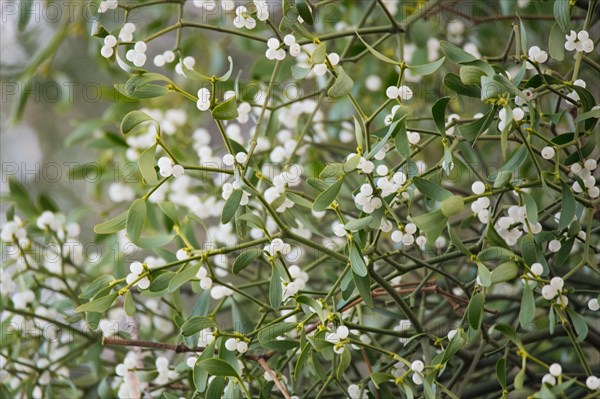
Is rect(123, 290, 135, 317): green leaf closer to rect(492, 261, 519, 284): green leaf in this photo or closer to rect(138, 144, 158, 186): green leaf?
rect(138, 144, 158, 186): green leaf

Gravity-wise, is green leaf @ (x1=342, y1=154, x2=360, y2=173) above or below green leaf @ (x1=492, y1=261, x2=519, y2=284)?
above

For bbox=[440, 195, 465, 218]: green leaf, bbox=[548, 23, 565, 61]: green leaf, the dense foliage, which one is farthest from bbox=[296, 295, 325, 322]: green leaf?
bbox=[548, 23, 565, 61]: green leaf

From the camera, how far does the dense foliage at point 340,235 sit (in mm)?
462

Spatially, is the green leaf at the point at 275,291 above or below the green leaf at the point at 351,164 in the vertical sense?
below

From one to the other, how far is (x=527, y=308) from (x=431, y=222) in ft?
0.29

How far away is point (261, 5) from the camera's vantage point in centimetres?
50

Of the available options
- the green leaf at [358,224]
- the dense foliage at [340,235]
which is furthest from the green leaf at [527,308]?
the green leaf at [358,224]

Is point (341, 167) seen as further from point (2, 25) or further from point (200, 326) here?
point (2, 25)

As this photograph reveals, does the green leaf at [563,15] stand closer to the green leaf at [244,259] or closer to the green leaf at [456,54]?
the green leaf at [456,54]

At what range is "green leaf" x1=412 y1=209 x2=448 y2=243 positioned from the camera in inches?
16.3

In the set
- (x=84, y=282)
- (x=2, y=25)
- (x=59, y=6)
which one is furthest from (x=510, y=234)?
(x=2, y=25)

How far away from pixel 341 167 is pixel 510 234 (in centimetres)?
14

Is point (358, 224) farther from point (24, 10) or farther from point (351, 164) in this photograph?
point (24, 10)

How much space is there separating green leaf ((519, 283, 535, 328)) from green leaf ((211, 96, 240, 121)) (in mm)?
208
